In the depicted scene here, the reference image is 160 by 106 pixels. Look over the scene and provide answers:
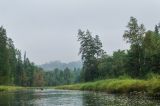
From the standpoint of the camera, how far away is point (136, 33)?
87.9 metres

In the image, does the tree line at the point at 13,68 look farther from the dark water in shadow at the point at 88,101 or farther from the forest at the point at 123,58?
the dark water in shadow at the point at 88,101

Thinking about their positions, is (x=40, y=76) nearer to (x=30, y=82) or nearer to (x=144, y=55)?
(x=30, y=82)

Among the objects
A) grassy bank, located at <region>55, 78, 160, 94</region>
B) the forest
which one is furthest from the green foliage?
grassy bank, located at <region>55, 78, 160, 94</region>

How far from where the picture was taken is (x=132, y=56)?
9262 cm

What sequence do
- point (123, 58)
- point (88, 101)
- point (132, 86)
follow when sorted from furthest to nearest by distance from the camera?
1. point (123, 58)
2. point (132, 86)
3. point (88, 101)

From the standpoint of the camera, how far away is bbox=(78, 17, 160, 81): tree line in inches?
3231

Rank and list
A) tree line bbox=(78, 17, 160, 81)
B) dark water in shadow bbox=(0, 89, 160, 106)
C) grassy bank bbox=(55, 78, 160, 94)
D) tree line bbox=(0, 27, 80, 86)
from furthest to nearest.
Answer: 1. tree line bbox=(0, 27, 80, 86)
2. tree line bbox=(78, 17, 160, 81)
3. grassy bank bbox=(55, 78, 160, 94)
4. dark water in shadow bbox=(0, 89, 160, 106)

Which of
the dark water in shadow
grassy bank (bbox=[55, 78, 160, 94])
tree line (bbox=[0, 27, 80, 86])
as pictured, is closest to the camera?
the dark water in shadow

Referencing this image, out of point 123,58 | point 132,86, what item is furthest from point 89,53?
point 132,86

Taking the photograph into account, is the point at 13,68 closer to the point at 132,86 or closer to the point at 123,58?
the point at 123,58

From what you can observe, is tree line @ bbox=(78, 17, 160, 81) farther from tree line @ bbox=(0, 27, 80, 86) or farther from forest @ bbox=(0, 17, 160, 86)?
tree line @ bbox=(0, 27, 80, 86)

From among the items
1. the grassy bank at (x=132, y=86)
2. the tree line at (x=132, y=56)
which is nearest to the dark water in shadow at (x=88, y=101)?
the grassy bank at (x=132, y=86)

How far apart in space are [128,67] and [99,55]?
3066 cm

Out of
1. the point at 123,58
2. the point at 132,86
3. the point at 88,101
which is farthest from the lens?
the point at 123,58
